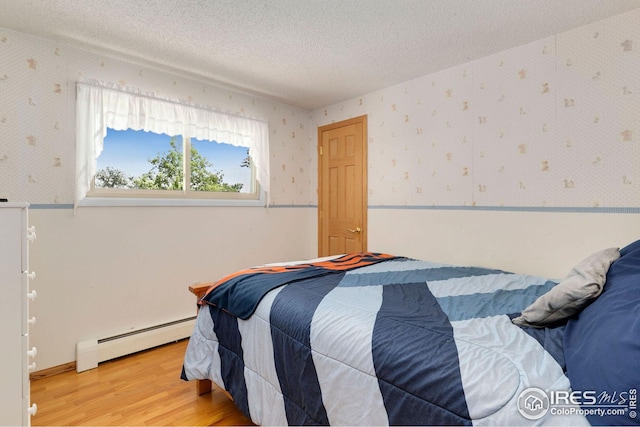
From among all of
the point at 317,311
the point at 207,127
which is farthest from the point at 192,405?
the point at 207,127

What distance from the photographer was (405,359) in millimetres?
1058

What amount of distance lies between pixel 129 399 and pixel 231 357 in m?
0.85

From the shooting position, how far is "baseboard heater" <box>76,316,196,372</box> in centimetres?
242

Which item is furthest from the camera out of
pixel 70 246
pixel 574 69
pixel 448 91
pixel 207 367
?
pixel 448 91

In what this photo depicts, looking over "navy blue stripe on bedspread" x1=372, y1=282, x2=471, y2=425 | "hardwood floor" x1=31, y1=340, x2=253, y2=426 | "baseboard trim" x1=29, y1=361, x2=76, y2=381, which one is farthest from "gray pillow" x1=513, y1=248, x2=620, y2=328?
"baseboard trim" x1=29, y1=361, x2=76, y2=381

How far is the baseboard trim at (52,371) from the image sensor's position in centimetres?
230

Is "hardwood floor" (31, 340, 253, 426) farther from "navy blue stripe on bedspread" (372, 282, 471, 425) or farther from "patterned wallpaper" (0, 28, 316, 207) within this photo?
"patterned wallpaper" (0, 28, 316, 207)

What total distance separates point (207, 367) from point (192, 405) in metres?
0.28

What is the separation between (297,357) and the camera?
4.50 feet

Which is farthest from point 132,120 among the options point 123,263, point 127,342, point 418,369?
point 418,369

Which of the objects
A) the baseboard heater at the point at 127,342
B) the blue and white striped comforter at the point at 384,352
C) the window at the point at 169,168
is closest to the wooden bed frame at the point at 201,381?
the blue and white striped comforter at the point at 384,352

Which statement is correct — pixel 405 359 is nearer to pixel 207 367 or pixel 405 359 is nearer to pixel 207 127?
pixel 207 367

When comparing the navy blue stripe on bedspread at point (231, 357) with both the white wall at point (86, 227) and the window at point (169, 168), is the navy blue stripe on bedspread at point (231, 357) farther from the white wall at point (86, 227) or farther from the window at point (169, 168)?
the window at point (169, 168)

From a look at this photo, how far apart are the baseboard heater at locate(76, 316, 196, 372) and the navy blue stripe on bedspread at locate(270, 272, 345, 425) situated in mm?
1766
